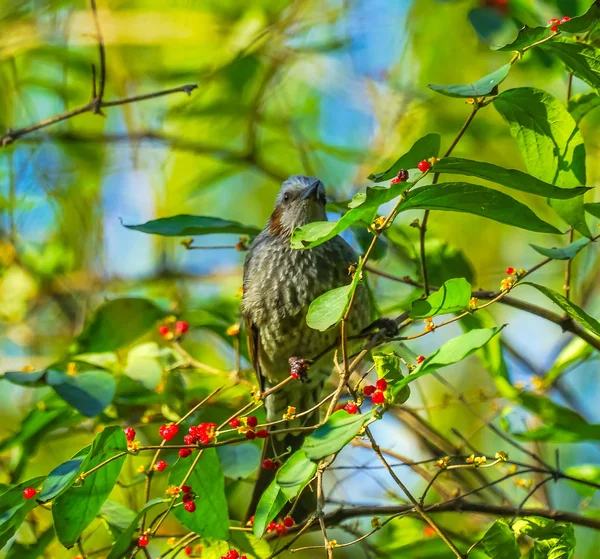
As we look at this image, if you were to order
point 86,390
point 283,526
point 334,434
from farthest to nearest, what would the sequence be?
1. point 86,390
2. point 283,526
3. point 334,434

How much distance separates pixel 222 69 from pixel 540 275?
257cm

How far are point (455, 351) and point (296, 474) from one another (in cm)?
55

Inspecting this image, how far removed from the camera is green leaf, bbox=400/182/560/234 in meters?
2.28

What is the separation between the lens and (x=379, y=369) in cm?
229

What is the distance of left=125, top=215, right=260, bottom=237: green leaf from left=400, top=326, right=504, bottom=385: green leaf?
4.41 feet

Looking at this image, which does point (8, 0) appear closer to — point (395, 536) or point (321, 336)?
point (321, 336)

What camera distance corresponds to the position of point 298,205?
4289mm

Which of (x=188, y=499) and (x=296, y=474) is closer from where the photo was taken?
(x=296, y=474)

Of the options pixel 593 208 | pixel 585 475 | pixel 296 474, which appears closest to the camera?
pixel 296 474

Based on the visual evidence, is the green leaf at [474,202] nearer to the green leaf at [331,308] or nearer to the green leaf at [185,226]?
the green leaf at [331,308]

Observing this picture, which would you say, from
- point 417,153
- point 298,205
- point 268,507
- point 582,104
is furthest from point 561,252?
point 298,205

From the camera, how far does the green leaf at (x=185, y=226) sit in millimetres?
3183

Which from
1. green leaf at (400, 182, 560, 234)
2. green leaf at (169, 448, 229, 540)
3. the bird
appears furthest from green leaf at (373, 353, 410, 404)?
the bird

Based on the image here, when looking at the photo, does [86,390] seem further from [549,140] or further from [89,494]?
[549,140]
